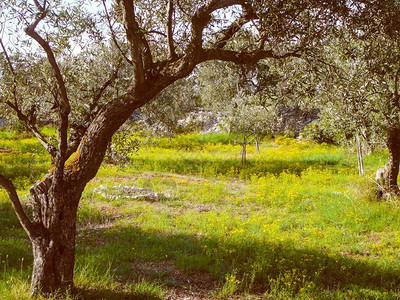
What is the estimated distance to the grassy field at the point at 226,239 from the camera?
6.91 m

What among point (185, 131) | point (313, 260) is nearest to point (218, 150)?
point (185, 131)

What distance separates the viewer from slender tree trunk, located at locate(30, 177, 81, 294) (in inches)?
213

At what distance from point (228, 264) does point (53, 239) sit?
162 inches

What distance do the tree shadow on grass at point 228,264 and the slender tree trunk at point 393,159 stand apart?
445 centimetres

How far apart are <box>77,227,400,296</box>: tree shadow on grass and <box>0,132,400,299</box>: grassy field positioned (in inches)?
1.0

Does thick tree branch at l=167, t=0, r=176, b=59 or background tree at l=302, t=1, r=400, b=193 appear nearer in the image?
thick tree branch at l=167, t=0, r=176, b=59

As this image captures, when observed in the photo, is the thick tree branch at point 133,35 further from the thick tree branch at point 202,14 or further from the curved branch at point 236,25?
the curved branch at point 236,25

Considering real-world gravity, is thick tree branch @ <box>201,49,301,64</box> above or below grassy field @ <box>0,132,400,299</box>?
above

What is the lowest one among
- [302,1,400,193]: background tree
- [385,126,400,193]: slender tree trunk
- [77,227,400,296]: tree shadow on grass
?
[77,227,400,296]: tree shadow on grass

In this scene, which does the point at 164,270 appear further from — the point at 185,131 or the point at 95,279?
the point at 185,131

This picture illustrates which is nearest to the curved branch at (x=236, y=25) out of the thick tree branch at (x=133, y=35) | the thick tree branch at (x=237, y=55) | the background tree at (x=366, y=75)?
the thick tree branch at (x=237, y=55)

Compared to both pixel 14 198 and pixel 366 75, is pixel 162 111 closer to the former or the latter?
pixel 366 75

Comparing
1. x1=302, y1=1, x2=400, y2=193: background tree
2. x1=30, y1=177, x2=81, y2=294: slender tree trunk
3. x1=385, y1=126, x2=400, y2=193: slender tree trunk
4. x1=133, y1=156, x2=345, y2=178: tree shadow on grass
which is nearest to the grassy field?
x1=30, y1=177, x2=81, y2=294: slender tree trunk

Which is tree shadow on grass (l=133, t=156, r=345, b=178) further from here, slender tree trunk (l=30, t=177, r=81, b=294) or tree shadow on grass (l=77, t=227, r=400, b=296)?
slender tree trunk (l=30, t=177, r=81, b=294)
